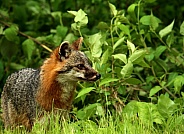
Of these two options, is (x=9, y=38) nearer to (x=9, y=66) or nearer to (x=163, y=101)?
(x=9, y=66)

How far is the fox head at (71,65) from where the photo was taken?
7.88 meters

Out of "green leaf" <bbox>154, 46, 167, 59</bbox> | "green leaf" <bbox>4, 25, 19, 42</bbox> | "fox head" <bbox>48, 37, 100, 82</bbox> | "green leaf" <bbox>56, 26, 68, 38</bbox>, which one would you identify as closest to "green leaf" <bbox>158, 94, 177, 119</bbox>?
"fox head" <bbox>48, 37, 100, 82</bbox>

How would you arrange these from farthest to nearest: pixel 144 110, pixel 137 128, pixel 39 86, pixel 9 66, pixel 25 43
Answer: pixel 9 66
pixel 25 43
pixel 39 86
pixel 144 110
pixel 137 128

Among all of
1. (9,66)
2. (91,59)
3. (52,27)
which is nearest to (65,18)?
(52,27)

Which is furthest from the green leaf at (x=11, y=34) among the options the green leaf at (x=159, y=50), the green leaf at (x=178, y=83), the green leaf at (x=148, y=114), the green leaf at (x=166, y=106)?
the green leaf at (x=166, y=106)

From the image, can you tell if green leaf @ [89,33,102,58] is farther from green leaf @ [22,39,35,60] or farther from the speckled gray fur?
green leaf @ [22,39,35,60]

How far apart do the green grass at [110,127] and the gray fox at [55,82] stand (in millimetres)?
327

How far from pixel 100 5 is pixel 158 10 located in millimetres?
1437

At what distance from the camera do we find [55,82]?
8008mm

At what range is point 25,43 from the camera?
31.3ft

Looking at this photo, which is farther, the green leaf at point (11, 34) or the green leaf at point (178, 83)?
the green leaf at point (11, 34)

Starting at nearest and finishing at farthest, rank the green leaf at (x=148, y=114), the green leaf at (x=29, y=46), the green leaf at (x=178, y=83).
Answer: the green leaf at (x=148, y=114), the green leaf at (x=178, y=83), the green leaf at (x=29, y=46)

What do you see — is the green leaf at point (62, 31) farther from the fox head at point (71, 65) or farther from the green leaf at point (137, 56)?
the green leaf at point (137, 56)

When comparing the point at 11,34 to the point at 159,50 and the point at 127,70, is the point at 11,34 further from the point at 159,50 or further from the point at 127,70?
the point at 127,70
